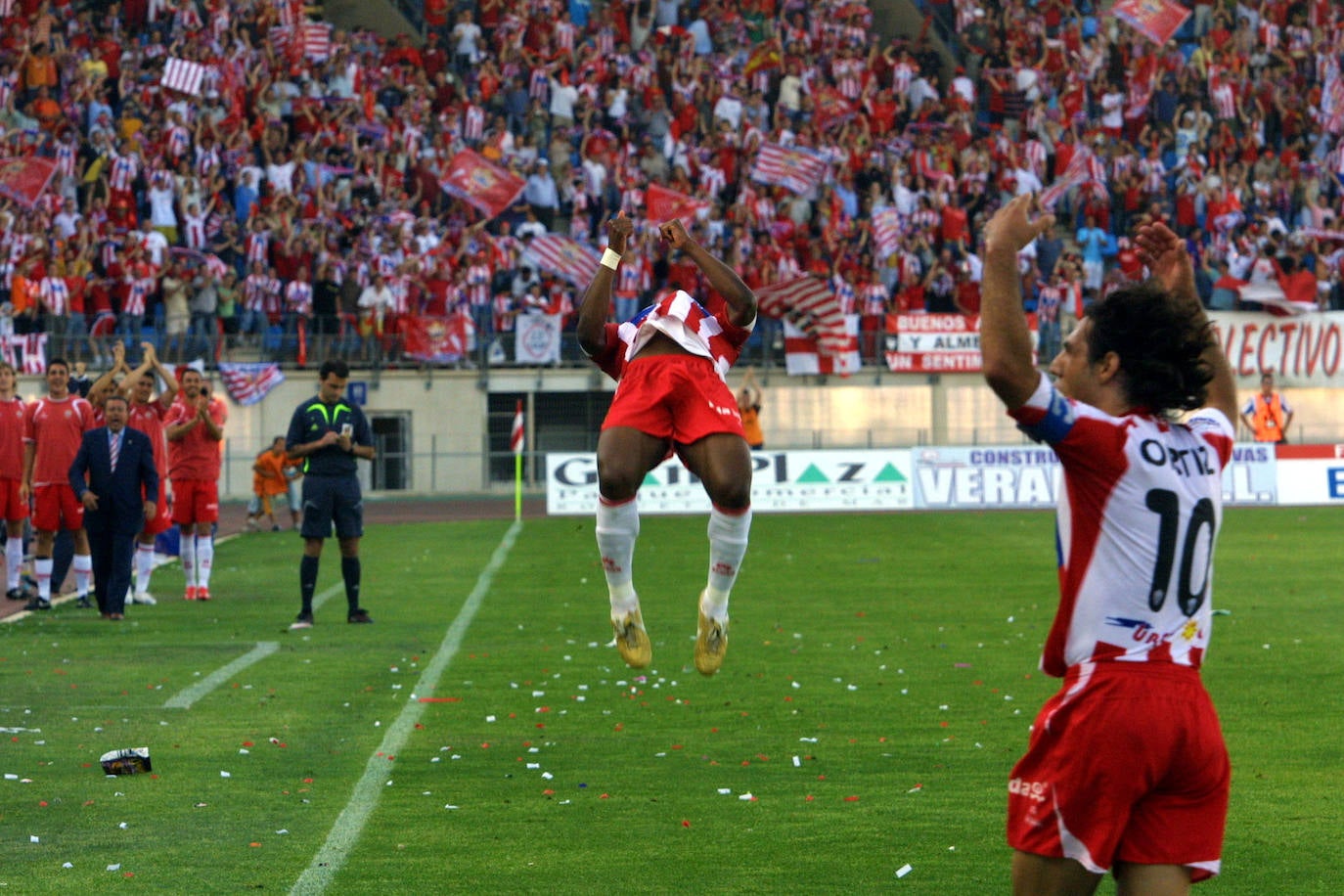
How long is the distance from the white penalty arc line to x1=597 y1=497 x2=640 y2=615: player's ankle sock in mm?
4280

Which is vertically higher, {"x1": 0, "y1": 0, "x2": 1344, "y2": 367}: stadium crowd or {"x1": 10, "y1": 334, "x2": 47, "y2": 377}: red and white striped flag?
{"x1": 0, "y1": 0, "x2": 1344, "y2": 367}: stadium crowd

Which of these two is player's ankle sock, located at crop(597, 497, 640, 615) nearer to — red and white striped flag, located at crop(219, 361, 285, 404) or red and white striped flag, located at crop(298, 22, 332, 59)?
red and white striped flag, located at crop(219, 361, 285, 404)

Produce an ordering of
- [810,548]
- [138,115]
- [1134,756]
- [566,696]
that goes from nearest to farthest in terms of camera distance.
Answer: [1134,756], [566,696], [810,548], [138,115]

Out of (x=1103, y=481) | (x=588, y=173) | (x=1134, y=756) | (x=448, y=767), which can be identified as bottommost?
(x=448, y=767)

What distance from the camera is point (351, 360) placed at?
109ft

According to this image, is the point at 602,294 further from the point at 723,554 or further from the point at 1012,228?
the point at 1012,228

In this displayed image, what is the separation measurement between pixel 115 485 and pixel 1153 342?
12.5m

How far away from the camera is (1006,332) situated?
3914 mm

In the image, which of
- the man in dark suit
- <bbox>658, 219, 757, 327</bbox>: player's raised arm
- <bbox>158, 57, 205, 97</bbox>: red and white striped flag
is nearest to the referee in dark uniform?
the man in dark suit

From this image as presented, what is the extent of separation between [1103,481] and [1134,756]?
62 cm

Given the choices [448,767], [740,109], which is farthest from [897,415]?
[448,767]

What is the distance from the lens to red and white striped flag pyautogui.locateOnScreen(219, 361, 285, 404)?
32.1 m

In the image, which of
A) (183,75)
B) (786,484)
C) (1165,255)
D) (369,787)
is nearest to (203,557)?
(369,787)

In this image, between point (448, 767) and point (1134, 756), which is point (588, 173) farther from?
point (1134, 756)
